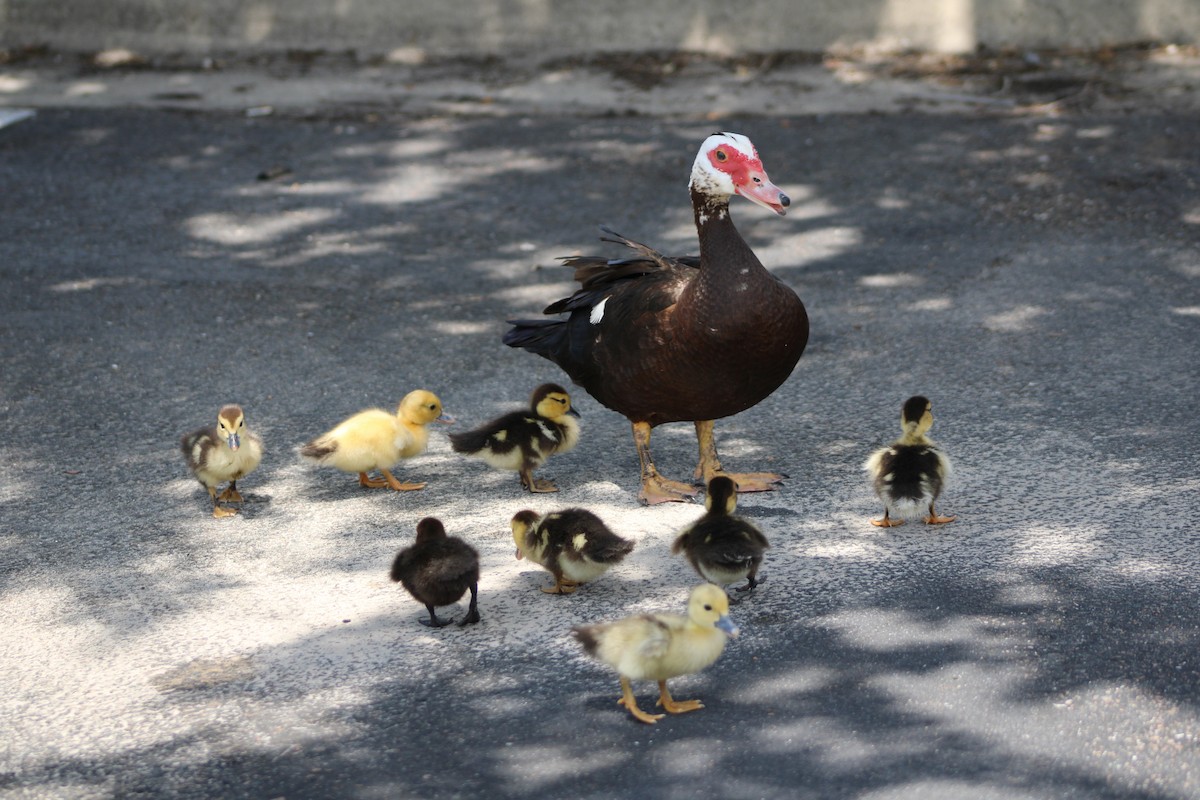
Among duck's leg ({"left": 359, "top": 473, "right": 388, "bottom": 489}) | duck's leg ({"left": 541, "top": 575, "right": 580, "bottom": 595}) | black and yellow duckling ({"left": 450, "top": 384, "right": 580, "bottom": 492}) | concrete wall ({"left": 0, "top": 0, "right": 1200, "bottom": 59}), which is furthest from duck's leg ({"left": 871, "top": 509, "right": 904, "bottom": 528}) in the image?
concrete wall ({"left": 0, "top": 0, "right": 1200, "bottom": 59})

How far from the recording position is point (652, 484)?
6188 millimetres

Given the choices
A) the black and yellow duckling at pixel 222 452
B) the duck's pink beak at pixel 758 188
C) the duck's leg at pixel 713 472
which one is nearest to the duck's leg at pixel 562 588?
the duck's leg at pixel 713 472

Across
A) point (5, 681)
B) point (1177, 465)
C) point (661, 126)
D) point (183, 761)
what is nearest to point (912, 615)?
point (1177, 465)

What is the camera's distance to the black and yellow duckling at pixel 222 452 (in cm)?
596

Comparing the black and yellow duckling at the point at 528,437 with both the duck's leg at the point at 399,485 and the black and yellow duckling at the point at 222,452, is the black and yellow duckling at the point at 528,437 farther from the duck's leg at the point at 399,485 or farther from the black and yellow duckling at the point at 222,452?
the black and yellow duckling at the point at 222,452

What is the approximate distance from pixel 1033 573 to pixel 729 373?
4.86ft

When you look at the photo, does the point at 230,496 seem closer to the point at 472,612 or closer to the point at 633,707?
the point at 472,612

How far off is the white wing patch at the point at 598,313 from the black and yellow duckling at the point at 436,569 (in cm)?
163

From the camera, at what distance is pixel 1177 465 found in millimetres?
6055

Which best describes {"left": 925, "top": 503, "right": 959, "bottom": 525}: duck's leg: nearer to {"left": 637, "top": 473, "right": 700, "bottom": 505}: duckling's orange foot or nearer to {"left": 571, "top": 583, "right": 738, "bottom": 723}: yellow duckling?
{"left": 637, "top": 473, "right": 700, "bottom": 505}: duckling's orange foot

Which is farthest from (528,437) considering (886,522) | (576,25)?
(576,25)

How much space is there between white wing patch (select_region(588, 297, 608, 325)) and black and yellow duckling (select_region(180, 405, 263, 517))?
1634mm

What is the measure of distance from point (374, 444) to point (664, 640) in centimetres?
238

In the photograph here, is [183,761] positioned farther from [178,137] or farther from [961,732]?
[178,137]
